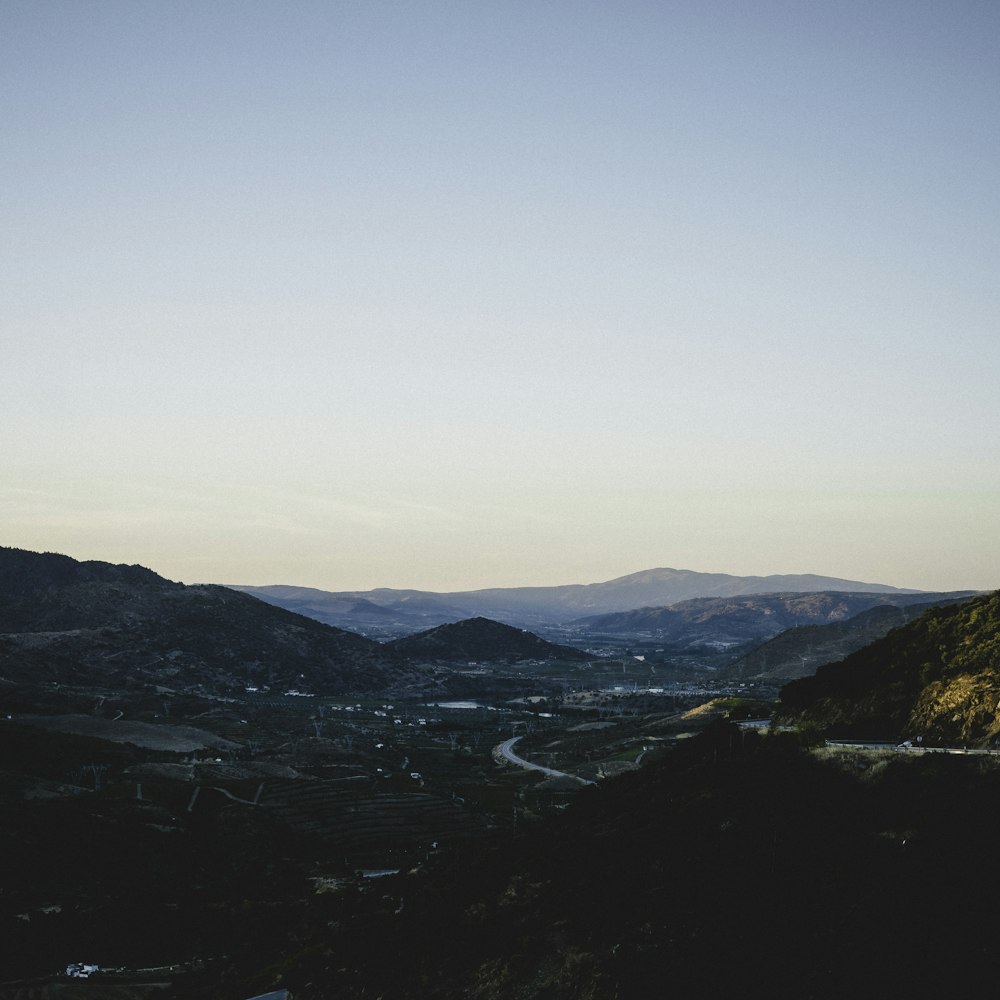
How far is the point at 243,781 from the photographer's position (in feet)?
461

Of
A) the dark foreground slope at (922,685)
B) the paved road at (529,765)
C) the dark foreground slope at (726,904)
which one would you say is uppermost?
the dark foreground slope at (922,685)

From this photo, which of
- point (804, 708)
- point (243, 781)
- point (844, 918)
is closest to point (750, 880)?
point (844, 918)

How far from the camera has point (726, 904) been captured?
141ft

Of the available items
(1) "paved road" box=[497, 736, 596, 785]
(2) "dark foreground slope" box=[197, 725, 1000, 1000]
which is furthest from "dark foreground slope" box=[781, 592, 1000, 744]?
(1) "paved road" box=[497, 736, 596, 785]

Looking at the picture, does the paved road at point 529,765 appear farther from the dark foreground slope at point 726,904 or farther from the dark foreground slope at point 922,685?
the dark foreground slope at point 726,904

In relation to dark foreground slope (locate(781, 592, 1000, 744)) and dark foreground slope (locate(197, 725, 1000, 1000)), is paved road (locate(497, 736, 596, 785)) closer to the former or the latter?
dark foreground slope (locate(781, 592, 1000, 744))

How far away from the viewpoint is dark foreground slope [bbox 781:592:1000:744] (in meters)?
58.8

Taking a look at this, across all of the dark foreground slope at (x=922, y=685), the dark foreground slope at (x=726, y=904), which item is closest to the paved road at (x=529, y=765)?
the dark foreground slope at (x=922, y=685)

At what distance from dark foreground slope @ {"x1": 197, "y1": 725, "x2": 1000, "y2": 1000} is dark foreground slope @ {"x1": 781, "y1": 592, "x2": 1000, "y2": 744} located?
985 centimetres

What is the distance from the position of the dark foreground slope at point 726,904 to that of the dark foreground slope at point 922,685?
9852 mm

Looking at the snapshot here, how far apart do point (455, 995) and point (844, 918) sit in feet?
64.5

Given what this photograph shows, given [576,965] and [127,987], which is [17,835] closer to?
[127,987]

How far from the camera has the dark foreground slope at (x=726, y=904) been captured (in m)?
37.2

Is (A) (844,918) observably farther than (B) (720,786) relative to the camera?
No
